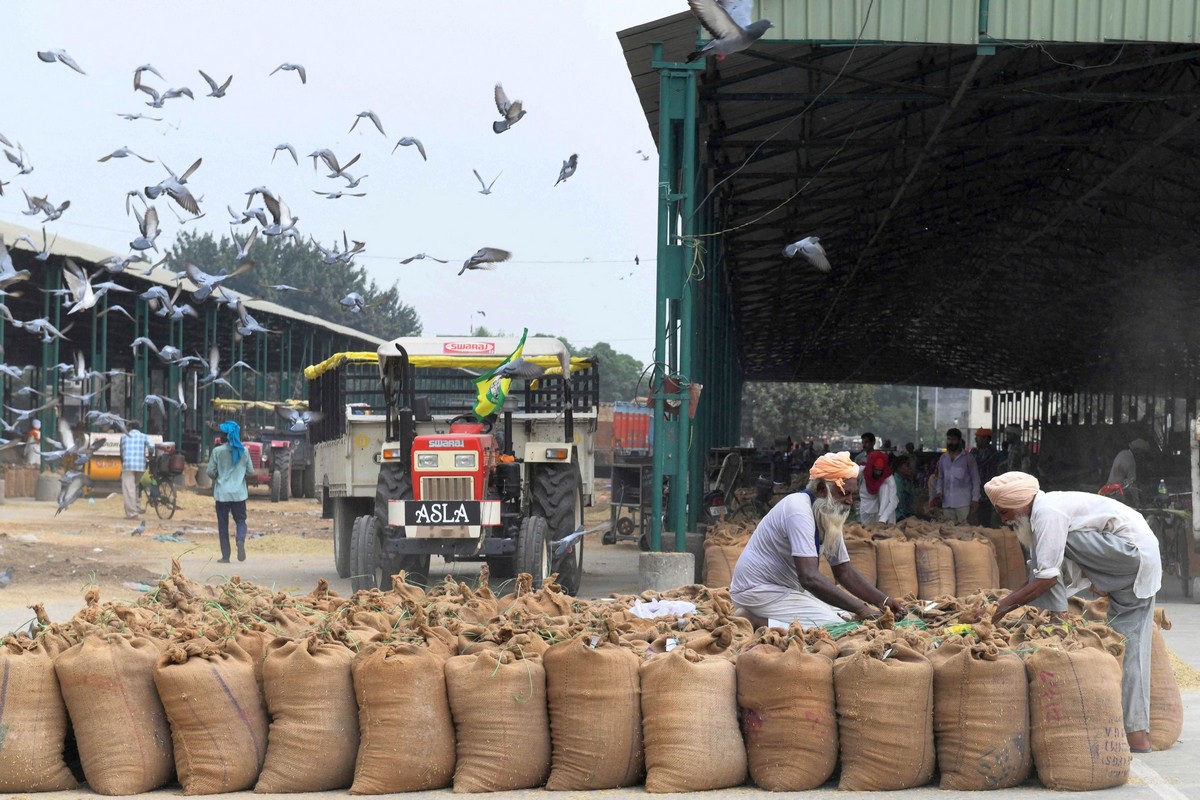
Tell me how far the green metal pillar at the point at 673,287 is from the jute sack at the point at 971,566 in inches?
99.5

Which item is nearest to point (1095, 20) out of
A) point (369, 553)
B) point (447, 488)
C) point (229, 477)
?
point (447, 488)

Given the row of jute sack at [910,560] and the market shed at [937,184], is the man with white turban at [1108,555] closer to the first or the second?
the row of jute sack at [910,560]

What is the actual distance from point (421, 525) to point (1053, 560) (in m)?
7.01

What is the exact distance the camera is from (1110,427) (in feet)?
122

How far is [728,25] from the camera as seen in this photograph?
35.3 ft

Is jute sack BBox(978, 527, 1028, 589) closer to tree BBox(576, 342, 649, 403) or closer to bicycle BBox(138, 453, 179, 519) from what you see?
bicycle BBox(138, 453, 179, 519)

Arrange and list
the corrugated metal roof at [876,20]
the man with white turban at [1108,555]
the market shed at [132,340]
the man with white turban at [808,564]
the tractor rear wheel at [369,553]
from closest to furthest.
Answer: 1. the man with white turban at [1108,555]
2. the man with white turban at [808,564]
3. the corrugated metal roof at [876,20]
4. the tractor rear wheel at [369,553]
5. the market shed at [132,340]

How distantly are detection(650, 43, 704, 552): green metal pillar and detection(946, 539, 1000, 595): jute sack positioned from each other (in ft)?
8.30

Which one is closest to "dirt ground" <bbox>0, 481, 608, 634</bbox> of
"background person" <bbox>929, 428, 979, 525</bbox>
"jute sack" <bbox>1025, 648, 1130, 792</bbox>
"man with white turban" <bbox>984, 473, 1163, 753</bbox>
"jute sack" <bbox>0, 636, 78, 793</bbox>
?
"jute sack" <bbox>0, 636, 78, 793</bbox>

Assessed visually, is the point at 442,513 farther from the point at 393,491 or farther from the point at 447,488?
the point at 393,491

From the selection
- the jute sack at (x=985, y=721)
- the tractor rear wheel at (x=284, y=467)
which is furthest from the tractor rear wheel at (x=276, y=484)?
the jute sack at (x=985, y=721)

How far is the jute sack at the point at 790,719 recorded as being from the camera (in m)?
6.27

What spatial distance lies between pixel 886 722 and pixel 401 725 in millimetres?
2168

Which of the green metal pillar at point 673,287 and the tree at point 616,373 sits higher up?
the tree at point 616,373
